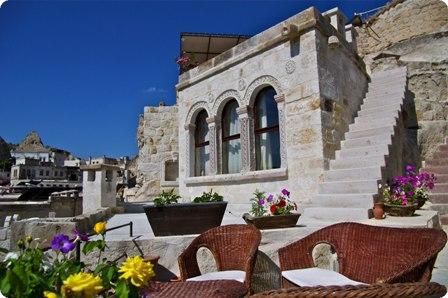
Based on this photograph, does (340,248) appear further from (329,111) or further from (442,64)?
(442,64)

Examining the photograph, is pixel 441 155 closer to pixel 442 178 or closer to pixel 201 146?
pixel 442 178

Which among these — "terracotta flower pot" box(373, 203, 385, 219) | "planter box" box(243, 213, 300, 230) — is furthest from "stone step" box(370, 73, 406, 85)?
"planter box" box(243, 213, 300, 230)

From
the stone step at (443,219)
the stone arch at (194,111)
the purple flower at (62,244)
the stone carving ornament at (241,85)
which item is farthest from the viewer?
the stone arch at (194,111)

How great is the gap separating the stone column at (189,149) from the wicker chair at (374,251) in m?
6.54

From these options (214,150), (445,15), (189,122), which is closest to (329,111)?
(214,150)

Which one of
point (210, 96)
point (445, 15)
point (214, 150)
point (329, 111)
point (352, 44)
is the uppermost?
point (445, 15)

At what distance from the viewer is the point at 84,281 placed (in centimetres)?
109

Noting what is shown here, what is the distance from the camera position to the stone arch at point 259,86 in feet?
24.1

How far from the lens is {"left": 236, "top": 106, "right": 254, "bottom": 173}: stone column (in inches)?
307

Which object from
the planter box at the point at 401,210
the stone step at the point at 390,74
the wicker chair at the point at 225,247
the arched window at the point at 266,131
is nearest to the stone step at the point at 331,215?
the planter box at the point at 401,210

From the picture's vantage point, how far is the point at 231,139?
857 centimetres

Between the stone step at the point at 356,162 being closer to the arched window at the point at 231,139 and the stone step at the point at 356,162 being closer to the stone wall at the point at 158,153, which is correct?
the arched window at the point at 231,139

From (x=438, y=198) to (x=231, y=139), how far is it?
4660 mm

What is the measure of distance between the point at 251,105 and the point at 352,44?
134 inches
